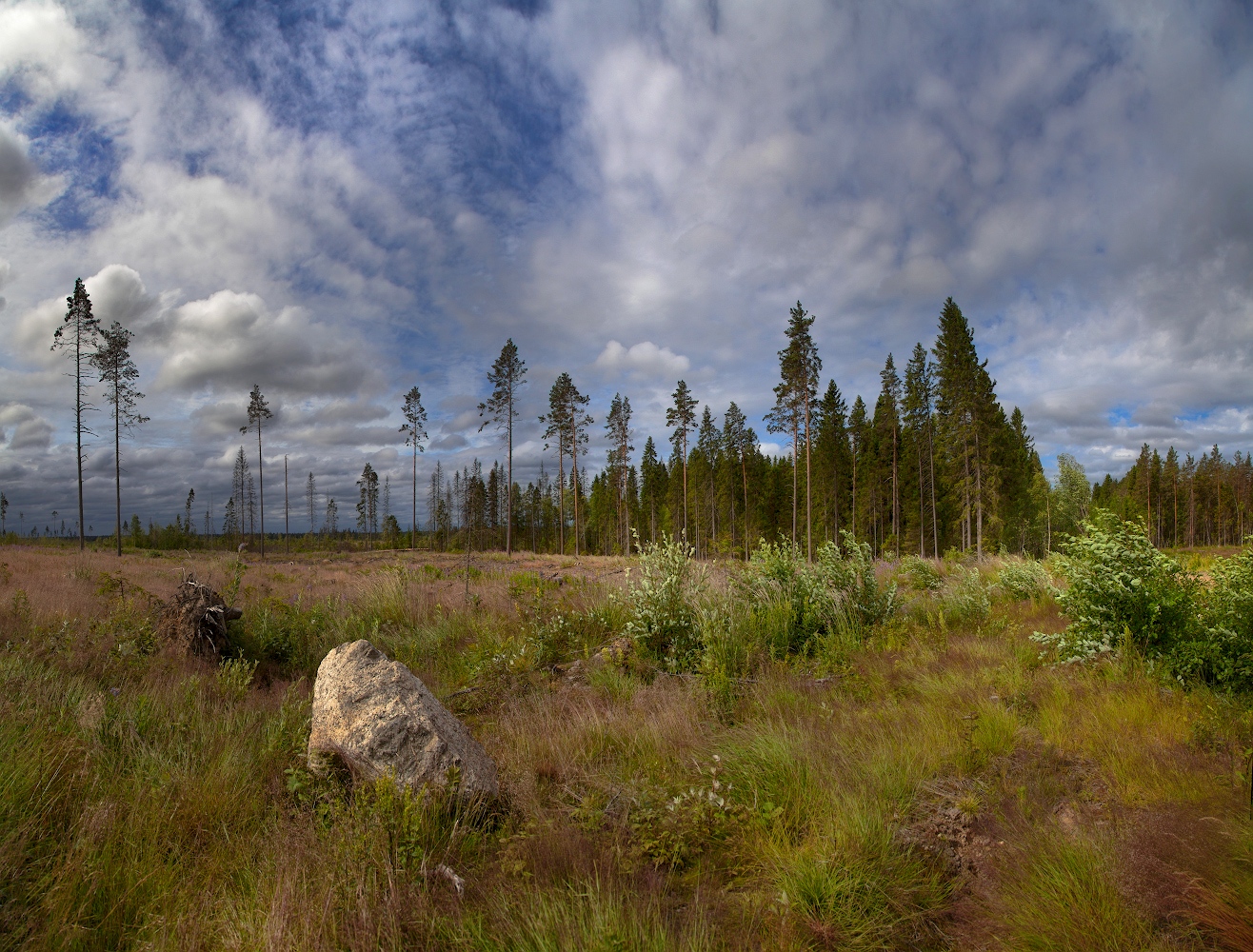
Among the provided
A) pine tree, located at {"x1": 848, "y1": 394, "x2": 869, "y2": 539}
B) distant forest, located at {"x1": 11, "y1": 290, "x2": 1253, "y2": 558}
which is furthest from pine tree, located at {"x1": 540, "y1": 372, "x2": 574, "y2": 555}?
pine tree, located at {"x1": 848, "y1": 394, "x2": 869, "y2": 539}

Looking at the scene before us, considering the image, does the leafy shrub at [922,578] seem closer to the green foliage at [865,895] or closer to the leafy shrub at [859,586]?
the leafy shrub at [859,586]

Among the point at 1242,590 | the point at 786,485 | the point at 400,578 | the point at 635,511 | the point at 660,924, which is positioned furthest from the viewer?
the point at 635,511

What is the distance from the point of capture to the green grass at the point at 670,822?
7.84 feet

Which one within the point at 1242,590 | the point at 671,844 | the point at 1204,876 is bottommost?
the point at 671,844

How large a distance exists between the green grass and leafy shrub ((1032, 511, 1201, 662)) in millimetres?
413

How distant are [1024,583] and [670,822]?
9.97 metres

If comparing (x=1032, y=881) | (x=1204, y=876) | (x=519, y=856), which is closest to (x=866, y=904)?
(x=1032, y=881)

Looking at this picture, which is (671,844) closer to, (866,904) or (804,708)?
(866,904)

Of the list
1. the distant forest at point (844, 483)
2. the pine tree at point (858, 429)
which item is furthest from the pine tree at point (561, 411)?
the pine tree at point (858, 429)

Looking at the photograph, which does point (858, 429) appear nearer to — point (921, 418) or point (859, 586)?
point (921, 418)

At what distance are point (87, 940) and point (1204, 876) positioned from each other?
4890 mm

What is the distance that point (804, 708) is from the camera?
4.87 meters

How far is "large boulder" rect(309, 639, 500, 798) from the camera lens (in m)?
3.54

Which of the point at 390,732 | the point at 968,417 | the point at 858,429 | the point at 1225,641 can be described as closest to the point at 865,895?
the point at 390,732
